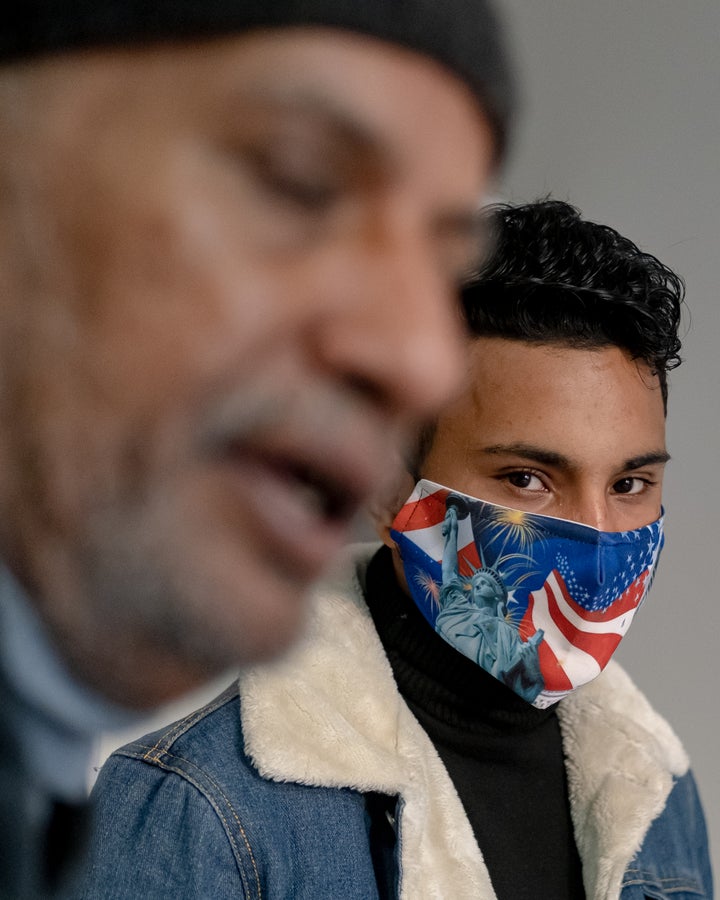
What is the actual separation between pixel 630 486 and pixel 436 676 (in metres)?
0.23

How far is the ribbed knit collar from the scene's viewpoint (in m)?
0.70

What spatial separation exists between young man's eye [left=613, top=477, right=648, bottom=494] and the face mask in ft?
0.18

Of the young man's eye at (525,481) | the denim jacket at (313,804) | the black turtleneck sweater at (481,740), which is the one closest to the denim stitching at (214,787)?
the denim jacket at (313,804)

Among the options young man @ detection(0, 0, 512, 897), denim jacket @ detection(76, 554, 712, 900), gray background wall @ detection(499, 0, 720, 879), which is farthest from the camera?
gray background wall @ detection(499, 0, 720, 879)

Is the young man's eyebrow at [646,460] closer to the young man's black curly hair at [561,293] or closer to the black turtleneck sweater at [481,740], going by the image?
the young man's black curly hair at [561,293]

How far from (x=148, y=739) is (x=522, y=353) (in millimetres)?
407

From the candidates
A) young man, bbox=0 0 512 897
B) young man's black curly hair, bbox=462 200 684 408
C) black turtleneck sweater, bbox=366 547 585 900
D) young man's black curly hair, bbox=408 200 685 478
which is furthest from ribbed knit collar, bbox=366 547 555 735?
young man, bbox=0 0 512 897

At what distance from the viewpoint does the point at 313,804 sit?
58 cm

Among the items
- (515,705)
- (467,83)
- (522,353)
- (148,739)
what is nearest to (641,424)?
(522,353)

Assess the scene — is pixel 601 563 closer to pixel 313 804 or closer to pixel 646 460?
pixel 646 460

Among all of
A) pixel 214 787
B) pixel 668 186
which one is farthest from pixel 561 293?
pixel 214 787

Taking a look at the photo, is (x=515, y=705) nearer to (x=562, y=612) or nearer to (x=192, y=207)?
(x=562, y=612)

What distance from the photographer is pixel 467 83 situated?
18 cm

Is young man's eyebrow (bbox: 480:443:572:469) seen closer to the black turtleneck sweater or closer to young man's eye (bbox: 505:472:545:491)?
young man's eye (bbox: 505:472:545:491)
